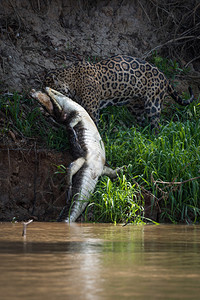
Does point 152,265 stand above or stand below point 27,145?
below

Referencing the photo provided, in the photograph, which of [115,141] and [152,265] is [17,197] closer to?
[115,141]

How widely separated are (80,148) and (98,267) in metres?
3.95

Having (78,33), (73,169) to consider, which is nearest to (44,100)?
(73,169)

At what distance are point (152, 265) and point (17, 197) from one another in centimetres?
387

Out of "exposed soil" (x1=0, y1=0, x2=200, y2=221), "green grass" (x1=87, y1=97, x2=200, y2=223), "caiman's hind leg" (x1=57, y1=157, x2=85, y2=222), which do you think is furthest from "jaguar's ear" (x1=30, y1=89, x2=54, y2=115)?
"caiman's hind leg" (x1=57, y1=157, x2=85, y2=222)

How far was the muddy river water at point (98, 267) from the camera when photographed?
1.83 meters

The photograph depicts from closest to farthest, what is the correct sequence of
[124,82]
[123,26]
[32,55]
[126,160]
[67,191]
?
[67,191]
[126,160]
[124,82]
[32,55]
[123,26]

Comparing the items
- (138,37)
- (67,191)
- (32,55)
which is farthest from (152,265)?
(138,37)

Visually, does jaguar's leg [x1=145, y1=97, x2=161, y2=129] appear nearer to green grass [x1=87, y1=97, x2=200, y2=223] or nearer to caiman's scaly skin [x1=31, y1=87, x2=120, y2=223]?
green grass [x1=87, y1=97, x2=200, y2=223]

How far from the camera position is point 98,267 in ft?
7.75

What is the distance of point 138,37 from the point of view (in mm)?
10367

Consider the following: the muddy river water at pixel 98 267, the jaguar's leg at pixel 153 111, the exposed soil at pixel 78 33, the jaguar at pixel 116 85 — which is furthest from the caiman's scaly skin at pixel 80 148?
the muddy river water at pixel 98 267

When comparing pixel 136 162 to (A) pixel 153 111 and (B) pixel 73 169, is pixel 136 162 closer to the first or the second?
(B) pixel 73 169

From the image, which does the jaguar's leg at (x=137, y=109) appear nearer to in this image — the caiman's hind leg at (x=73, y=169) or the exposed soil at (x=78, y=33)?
the exposed soil at (x=78, y=33)
